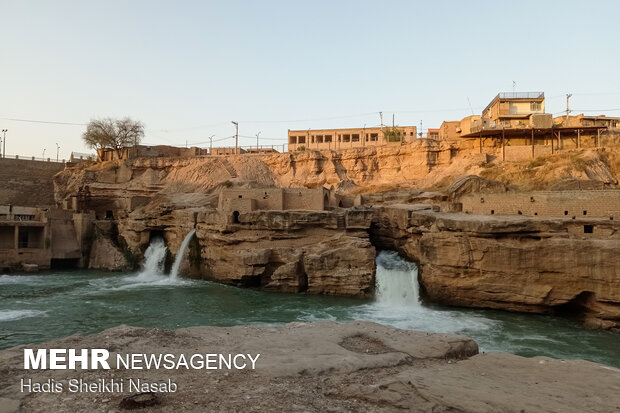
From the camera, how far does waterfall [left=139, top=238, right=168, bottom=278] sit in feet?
82.8

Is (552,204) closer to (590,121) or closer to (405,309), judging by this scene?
(405,309)

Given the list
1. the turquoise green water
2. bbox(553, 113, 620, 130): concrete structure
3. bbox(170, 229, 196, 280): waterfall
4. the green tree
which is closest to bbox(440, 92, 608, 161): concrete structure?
bbox(553, 113, 620, 130): concrete structure

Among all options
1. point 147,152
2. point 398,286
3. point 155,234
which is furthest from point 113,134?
point 398,286

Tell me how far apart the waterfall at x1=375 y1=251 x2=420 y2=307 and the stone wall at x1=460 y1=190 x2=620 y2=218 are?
4373mm

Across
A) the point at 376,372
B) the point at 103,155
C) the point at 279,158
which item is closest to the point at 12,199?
the point at 103,155

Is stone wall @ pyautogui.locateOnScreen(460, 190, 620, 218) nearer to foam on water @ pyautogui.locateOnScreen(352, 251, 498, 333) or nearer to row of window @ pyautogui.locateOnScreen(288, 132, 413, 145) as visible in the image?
foam on water @ pyautogui.locateOnScreen(352, 251, 498, 333)

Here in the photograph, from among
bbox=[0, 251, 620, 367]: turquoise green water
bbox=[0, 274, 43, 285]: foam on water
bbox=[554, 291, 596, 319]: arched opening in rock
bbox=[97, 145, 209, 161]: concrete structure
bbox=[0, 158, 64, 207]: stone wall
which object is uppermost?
bbox=[97, 145, 209, 161]: concrete structure

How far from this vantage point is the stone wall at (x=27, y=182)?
128ft

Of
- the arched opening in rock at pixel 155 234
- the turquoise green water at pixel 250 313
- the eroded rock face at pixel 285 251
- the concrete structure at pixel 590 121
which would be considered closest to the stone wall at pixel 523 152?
the concrete structure at pixel 590 121

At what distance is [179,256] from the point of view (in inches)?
955

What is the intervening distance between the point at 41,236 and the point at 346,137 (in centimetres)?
2973

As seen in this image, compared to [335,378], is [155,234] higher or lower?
higher

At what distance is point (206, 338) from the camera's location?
291 inches

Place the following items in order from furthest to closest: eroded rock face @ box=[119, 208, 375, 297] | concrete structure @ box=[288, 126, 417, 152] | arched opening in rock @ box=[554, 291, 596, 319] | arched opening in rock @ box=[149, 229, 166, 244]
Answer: concrete structure @ box=[288, 126, 417, 152], arched opening in rock @ box=[149, 229, 166, 244], eroded rock face @ box=[119, 208, 375, 297], arched opening in rock @ box=[554, 291, 596, 319]
